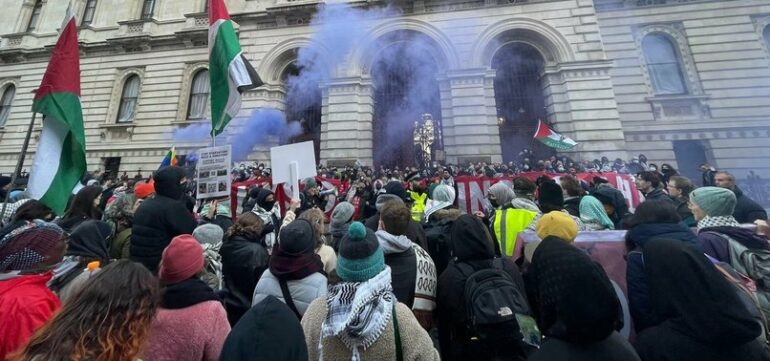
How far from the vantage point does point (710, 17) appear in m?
14.8

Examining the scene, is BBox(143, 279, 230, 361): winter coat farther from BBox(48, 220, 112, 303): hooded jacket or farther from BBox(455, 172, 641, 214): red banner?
BBox(455, 172, 641, 214): red banner

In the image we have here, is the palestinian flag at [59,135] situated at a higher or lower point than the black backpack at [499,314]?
higher

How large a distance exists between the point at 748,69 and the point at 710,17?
2889 millimetres

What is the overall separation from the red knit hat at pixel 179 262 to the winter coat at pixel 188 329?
0.05 m

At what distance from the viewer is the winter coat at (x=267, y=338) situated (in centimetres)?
124

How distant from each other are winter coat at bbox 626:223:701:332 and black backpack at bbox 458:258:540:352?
0.83 m

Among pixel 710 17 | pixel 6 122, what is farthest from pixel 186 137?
pixel 710 17

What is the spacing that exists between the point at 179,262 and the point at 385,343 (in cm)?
133

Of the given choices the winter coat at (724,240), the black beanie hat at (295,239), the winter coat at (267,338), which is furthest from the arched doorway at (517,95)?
the winter coat at (267,338)

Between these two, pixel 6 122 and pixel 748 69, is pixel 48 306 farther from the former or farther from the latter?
pixel 6 122

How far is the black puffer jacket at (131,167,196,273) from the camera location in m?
3.12

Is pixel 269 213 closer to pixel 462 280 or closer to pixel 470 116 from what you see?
pixel 462 280

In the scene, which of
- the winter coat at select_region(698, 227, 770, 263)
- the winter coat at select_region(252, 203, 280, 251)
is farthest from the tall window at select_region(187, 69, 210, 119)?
the winter coat at select_region(698, 227, 770, 263)

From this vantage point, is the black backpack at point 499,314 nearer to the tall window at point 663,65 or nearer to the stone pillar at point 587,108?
the stone pillar at point 587,108
